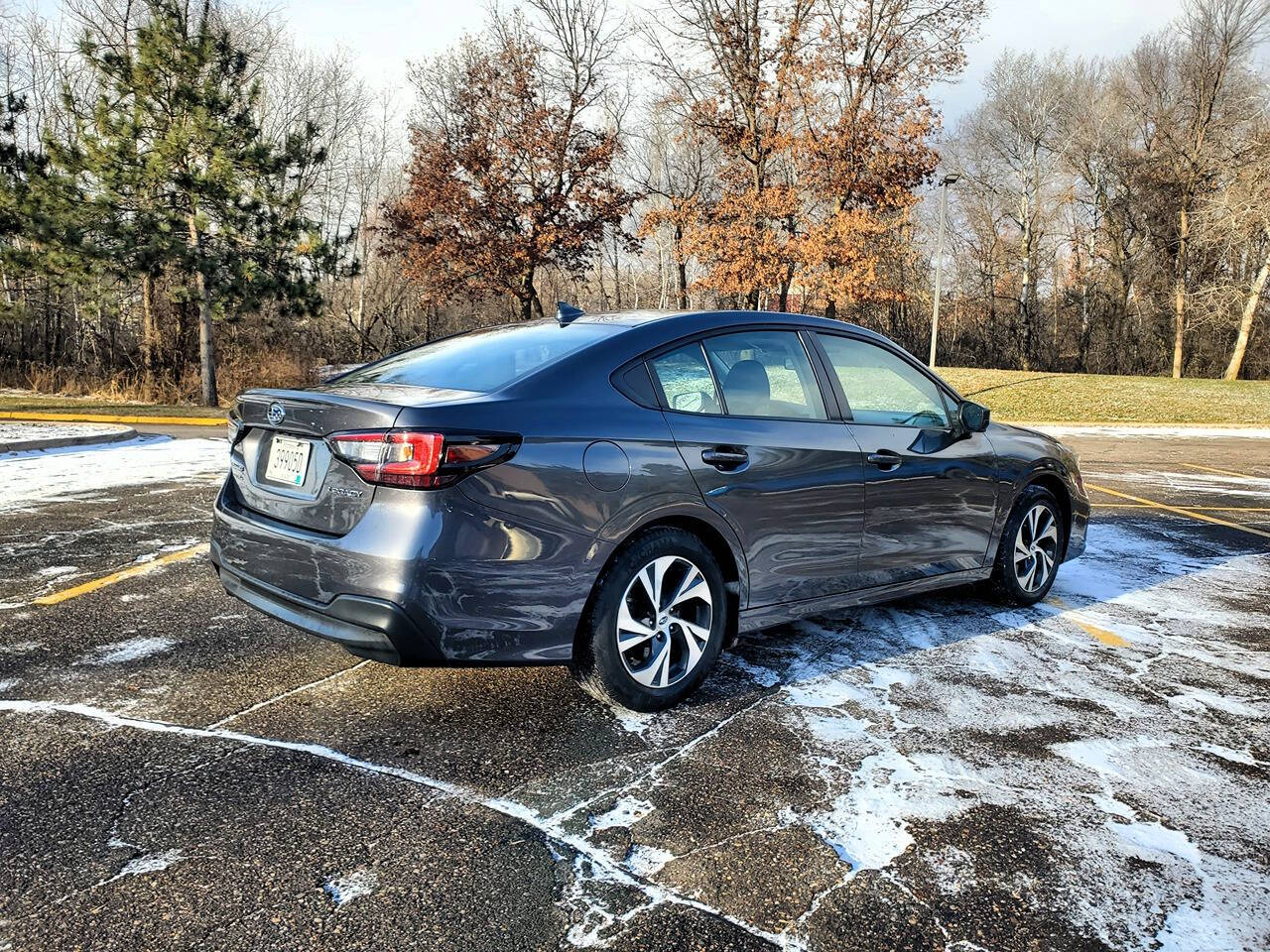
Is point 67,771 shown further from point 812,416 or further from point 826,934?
point 812,416

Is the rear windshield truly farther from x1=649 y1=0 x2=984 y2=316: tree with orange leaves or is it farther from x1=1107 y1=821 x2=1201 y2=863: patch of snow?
x1=649 y1=0 x2=984 y2=316: tree with orange leaves

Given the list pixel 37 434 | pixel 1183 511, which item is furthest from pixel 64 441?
pixel 1183 511

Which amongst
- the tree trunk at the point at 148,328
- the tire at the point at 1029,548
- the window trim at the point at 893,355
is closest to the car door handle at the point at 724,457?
the window trim at the point at 893,355

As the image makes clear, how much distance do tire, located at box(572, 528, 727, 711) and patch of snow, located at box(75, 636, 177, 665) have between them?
82.3 inches

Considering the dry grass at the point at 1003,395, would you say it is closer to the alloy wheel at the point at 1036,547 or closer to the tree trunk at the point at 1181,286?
the tree trunk at the point at 1181,286

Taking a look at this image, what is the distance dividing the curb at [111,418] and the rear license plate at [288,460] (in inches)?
578

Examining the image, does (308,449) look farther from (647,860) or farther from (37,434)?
(37,434)

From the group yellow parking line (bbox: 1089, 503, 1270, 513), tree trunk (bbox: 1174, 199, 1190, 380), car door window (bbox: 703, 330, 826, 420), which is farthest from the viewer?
tree trunk (bbox: 1174, 199, 1190, 380)

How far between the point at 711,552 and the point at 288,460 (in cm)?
172

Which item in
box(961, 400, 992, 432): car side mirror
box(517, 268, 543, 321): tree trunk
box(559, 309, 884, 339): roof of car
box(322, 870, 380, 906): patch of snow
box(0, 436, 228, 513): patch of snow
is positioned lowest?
box(322, 870, 380, 906): patch of snow

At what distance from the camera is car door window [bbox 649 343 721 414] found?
3625mm

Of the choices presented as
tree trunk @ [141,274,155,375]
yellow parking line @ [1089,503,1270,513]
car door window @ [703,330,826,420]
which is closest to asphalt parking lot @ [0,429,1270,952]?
car door window @ [703,330,826,420]

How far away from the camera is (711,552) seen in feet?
12.1

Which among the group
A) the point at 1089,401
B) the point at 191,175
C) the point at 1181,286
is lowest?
the point at 1089,401
